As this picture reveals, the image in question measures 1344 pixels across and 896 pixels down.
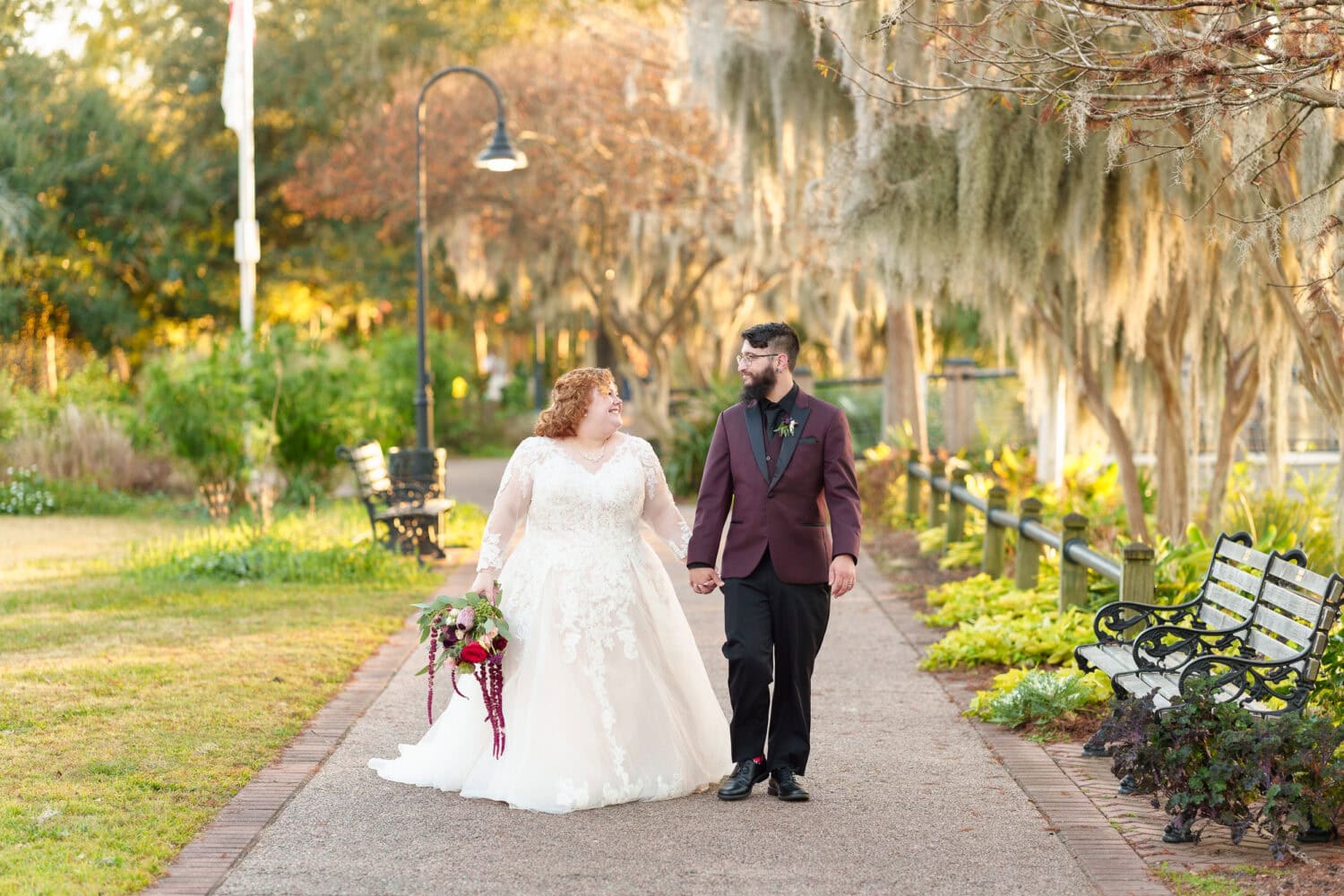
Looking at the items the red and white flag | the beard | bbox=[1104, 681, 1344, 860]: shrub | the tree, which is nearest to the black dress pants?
the beard

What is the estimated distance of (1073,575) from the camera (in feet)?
28.6

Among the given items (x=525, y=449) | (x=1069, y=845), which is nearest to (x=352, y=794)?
(x=525, y=449)

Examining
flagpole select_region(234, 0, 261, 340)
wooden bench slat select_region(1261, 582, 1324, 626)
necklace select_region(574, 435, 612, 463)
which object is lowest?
wooden bench slat select_region(1261, 582, 1324, 626)

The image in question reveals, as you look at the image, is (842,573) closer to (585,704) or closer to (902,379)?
(585,704)

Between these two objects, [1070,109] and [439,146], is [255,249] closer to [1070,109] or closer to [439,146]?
[439,146]

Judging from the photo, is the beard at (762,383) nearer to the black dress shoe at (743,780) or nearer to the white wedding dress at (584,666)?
the white wedding dress at (584,666)

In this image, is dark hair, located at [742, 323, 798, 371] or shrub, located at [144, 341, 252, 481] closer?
dark hair, located at [742, 323, 798, 371]

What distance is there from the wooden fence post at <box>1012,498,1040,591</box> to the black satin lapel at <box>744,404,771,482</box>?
4.61 meters

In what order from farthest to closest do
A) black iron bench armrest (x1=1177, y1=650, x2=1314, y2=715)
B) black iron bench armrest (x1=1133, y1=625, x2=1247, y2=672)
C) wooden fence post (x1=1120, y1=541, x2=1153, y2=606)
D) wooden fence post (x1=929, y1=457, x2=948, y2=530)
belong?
wooden fence post (x1=929, y1=457, x2=948, y2=530)
wooden fence post (x1=1120, y1=541, x2=1153, y2=606)
black iron bench armrest (x1=1133, y1=625, x2=1247, y2=672)
black iron bench armrest (x1=1177, y1=650, x2=1314, y2=715)

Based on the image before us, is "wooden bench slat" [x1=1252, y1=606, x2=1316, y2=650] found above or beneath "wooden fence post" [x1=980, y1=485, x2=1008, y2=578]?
above

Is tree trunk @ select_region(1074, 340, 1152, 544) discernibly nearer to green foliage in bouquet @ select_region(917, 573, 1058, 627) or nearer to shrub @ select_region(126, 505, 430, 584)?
green foliage in bouquet @ select_region(917, 573, 1058, 627)

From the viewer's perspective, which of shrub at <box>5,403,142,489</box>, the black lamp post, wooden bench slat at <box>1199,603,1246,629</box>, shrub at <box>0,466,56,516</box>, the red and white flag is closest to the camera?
wooden bench slat at <box>1199,603,1246,629</box>

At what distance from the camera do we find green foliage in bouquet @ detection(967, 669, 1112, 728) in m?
7.00

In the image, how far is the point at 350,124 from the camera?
1156 inches
